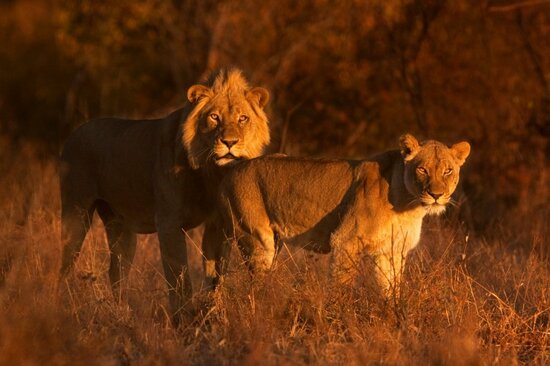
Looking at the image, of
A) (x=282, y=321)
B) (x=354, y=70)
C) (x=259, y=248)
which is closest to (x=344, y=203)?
(x=259, y=248)

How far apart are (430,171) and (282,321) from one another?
122 cm

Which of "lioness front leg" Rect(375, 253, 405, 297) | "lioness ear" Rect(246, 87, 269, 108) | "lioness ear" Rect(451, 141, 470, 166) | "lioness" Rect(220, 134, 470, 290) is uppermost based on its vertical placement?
"lioness ear" Rect(246, 87, 269, 108)

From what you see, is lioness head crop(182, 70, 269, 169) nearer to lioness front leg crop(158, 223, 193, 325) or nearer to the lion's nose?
lioness front leg crop(158, 223, 193, 325)

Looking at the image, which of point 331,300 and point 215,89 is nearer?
point 331,300

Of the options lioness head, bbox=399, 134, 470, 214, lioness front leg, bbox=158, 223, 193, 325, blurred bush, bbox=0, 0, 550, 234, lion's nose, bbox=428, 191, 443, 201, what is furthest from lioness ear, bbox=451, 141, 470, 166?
blurred bush, bbox=0, 0, 550, 234

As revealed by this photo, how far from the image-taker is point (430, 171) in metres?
6.24

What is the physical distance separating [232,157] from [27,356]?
2302mm

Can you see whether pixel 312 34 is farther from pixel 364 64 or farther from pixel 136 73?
pixel 136 73

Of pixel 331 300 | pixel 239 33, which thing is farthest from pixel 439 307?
pixel 239 33

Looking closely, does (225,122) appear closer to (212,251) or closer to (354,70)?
(212,251)

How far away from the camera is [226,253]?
6.89 metres

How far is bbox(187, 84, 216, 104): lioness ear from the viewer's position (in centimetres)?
707

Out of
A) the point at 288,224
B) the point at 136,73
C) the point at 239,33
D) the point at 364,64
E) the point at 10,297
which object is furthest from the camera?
the point at 136,73

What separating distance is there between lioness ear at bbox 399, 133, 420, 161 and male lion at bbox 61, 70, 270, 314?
109 cm
